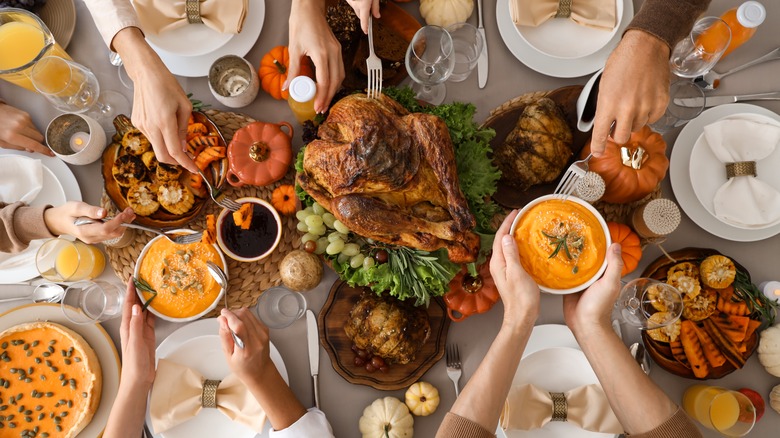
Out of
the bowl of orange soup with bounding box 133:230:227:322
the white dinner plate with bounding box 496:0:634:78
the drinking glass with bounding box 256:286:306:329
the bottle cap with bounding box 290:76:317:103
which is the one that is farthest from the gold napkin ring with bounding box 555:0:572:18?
the bowl of orange soup with bounding box 133:230:227:322

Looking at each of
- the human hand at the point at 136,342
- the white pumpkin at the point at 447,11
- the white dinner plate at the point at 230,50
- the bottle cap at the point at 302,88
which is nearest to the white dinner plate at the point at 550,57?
the white pumpkin at the point at 447,11

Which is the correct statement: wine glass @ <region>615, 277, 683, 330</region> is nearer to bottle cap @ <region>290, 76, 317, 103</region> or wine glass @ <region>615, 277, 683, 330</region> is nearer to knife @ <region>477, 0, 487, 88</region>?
knife @ <region>477, 0, 487, 88</region>

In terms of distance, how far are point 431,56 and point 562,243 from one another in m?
0.75

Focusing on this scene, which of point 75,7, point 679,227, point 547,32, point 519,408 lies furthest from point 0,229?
point 679,227

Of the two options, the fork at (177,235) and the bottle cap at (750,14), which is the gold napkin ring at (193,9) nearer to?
the fork at (177,235)

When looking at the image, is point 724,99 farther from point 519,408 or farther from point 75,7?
point 75,7

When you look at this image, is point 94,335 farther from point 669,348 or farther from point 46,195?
point 669,348

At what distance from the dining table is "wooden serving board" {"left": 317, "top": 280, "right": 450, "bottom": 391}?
0.12 ft

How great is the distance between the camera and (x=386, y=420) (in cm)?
156

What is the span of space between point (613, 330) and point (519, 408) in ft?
1.29

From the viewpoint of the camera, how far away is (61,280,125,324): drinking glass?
1.61 m

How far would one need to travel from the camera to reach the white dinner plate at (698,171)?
1634 millimetres

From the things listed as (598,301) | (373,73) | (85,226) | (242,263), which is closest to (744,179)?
(598,301)

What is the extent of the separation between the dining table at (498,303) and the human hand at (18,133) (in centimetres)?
7
